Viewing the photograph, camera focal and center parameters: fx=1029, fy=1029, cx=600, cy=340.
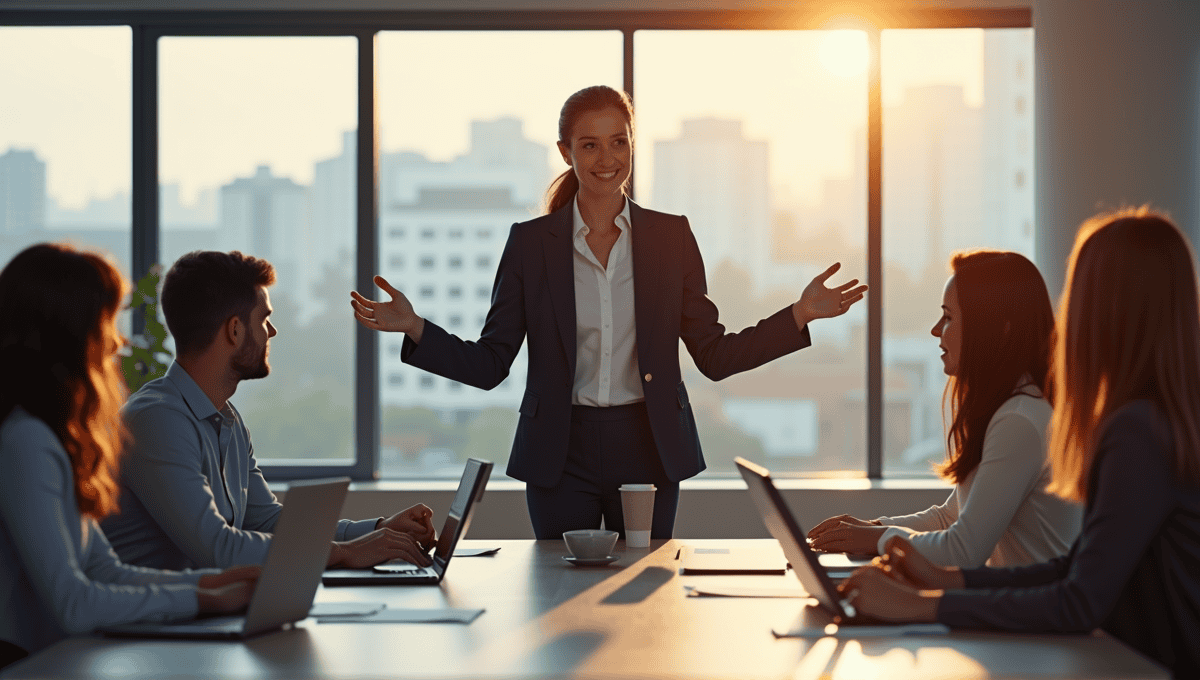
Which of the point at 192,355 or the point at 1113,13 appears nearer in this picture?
the point at 192,355

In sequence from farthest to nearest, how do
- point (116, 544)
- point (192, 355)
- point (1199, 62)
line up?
point (1199, 62), point (192, 355), point (116, 544)

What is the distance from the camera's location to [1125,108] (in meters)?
4.04

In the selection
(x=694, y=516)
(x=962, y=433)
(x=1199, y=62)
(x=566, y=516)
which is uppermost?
(x=1199, y=62)

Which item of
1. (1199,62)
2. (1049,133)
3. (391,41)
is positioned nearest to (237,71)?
(391,41)

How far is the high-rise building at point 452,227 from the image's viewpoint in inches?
174

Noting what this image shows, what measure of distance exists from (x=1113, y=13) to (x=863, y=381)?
5.75 feet

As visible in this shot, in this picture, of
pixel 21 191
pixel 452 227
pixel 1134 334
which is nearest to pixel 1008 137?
pixel 452 227

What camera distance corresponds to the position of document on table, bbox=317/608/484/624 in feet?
4.76

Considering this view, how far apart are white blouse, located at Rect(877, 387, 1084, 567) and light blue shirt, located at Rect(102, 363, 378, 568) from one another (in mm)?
1186

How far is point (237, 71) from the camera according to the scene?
14.5 feet

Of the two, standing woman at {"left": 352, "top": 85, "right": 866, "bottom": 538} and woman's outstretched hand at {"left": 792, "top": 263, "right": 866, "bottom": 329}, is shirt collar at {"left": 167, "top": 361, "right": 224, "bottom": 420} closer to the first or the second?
standing woman at {"left": 352, "top": 85, "right": 866, "bottom": 538}

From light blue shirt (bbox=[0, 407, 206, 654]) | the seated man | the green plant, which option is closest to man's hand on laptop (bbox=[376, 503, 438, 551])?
the seated man

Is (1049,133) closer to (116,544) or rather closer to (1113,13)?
(1113,13)

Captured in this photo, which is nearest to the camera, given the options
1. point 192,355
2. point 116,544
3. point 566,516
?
point 116,544
